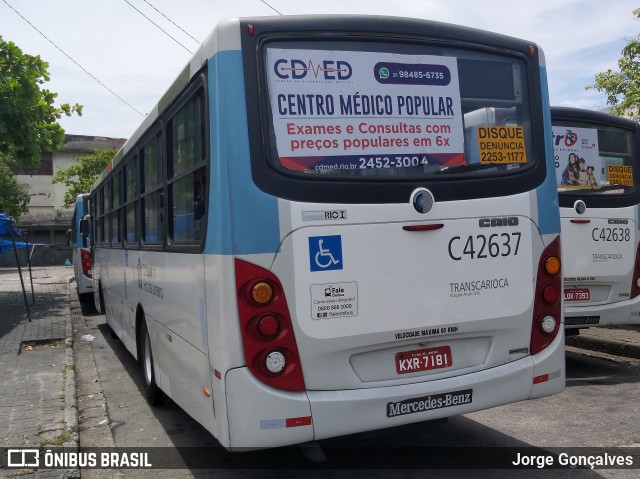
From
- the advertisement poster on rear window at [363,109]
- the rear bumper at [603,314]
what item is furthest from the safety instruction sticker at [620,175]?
the advertisement poster on rear window at [363,109]

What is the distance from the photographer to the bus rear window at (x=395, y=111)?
3988mm

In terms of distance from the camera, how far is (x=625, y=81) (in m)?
17.5

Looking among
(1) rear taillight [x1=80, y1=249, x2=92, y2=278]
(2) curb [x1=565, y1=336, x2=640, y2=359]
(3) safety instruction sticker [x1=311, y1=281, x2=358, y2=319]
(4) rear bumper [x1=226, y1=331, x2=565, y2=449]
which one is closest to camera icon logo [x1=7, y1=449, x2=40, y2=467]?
(4) rear bumper [x1=226, y1=331, x2=565, y2=449]

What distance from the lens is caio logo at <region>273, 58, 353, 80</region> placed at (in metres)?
3.98

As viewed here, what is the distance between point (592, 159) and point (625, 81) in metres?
11.1

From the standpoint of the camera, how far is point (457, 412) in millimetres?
4215

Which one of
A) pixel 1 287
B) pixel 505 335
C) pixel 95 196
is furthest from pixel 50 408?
pixel 1 287

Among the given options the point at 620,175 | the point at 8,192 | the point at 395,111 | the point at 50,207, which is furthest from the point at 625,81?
the point at 50,207

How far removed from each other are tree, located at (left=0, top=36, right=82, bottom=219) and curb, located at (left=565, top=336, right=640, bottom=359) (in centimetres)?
1247

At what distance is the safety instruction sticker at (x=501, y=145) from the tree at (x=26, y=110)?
1320cm

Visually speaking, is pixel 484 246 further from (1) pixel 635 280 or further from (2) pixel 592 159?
(2) pixel 592 159

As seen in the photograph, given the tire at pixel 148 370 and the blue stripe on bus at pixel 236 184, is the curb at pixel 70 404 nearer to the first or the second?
the tire at pixel 148 370

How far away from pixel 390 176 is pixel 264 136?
0.83m

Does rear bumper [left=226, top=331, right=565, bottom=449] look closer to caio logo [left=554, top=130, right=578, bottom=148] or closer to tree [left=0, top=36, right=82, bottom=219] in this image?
caio logo [left=554, top=130, right=578, bottom=148]
